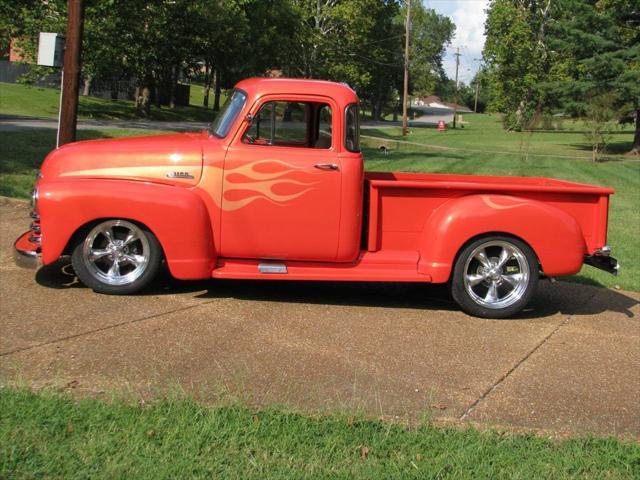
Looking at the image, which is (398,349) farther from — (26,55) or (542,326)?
(26,55)

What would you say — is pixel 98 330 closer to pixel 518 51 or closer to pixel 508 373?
pixel 508 373

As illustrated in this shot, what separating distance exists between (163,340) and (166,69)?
3450 centimetres

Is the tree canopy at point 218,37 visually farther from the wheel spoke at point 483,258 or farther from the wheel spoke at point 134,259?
the wheel spoke at point 483,258

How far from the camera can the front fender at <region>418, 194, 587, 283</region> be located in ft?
19.0

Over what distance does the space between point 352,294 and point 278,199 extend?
1.30 m

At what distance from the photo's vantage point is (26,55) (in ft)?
96.6

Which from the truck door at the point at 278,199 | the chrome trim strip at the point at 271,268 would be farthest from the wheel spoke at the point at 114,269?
the chrome trim strip at the point at 271,268

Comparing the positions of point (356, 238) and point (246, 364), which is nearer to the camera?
point (246, 364)

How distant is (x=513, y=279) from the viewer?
19.8 ft

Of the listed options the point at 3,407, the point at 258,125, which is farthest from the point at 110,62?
the point at 3,407

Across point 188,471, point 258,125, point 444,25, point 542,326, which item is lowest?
point 188,471

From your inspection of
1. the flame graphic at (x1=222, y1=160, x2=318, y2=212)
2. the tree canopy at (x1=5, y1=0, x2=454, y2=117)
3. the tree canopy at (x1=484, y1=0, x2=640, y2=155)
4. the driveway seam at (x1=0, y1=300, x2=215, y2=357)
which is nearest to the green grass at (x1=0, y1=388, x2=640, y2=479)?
the driveway seam at (x1=0, y1=300, x2=215, y2=357)

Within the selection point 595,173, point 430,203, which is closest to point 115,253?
point 430,203

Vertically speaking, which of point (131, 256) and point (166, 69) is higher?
point (166, 69)
